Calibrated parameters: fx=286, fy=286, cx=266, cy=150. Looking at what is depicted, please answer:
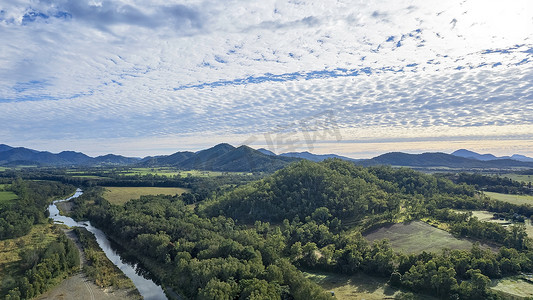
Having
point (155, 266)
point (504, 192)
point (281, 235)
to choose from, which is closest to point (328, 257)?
point (281, 235)

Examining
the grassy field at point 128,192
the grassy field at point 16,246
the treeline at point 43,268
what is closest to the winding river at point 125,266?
the treeline at point 43,268

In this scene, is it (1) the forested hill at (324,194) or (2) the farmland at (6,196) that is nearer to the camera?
(1) the forested hill at (324,194)

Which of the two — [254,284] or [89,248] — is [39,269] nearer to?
[89,248]

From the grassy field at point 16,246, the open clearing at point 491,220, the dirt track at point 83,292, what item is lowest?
the open clearing at point 491,220

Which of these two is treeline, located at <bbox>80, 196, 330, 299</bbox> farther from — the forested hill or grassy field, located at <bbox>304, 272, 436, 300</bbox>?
the forested hill

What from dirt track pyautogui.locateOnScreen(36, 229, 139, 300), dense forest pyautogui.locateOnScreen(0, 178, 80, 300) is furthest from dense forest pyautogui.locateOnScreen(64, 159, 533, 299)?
dense forest pyautogui.locateOnScreen(0, 178, 80, 300)

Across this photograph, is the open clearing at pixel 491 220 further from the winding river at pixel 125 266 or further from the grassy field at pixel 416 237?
the winding river at pixel 125 266
